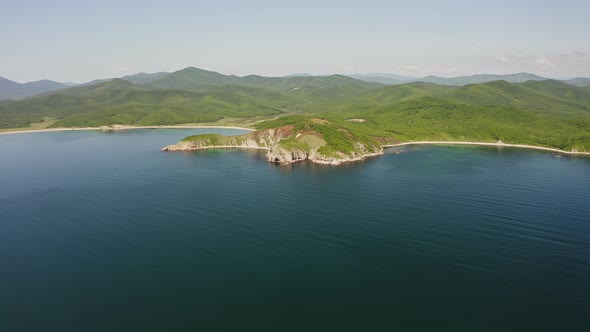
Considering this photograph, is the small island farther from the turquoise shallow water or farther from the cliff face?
the turquoise shallow water

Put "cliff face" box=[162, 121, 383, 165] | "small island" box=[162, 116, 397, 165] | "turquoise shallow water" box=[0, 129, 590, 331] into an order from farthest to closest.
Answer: "small island" box=[162, 116, 397, 165]
"cliff face" box=[162, 121, 383, 165]
"turquoise shallow water" box=[0, 129, 590, 331]

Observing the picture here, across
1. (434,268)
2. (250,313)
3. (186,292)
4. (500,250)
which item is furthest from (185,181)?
(500,250)

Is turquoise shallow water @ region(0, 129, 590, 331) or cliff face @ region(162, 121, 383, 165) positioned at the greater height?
cliff face @ region(162, 121, 383, 165)

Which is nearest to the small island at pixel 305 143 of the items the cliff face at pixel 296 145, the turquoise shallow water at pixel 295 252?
the cliff face at pixel 296 145

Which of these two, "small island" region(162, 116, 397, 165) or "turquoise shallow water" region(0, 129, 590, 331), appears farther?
"small island" region(162, 116, 397, 165)

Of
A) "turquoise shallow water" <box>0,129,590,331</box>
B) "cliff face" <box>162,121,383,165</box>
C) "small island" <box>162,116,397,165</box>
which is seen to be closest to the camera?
"turquoise shallow water" <box>0,129,590,331</box>

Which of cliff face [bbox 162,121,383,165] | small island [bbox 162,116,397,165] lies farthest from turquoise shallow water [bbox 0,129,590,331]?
small island [bbox 162,116,397,165]

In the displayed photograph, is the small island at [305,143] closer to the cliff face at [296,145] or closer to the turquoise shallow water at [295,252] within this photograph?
the cliff face at [296,145]
